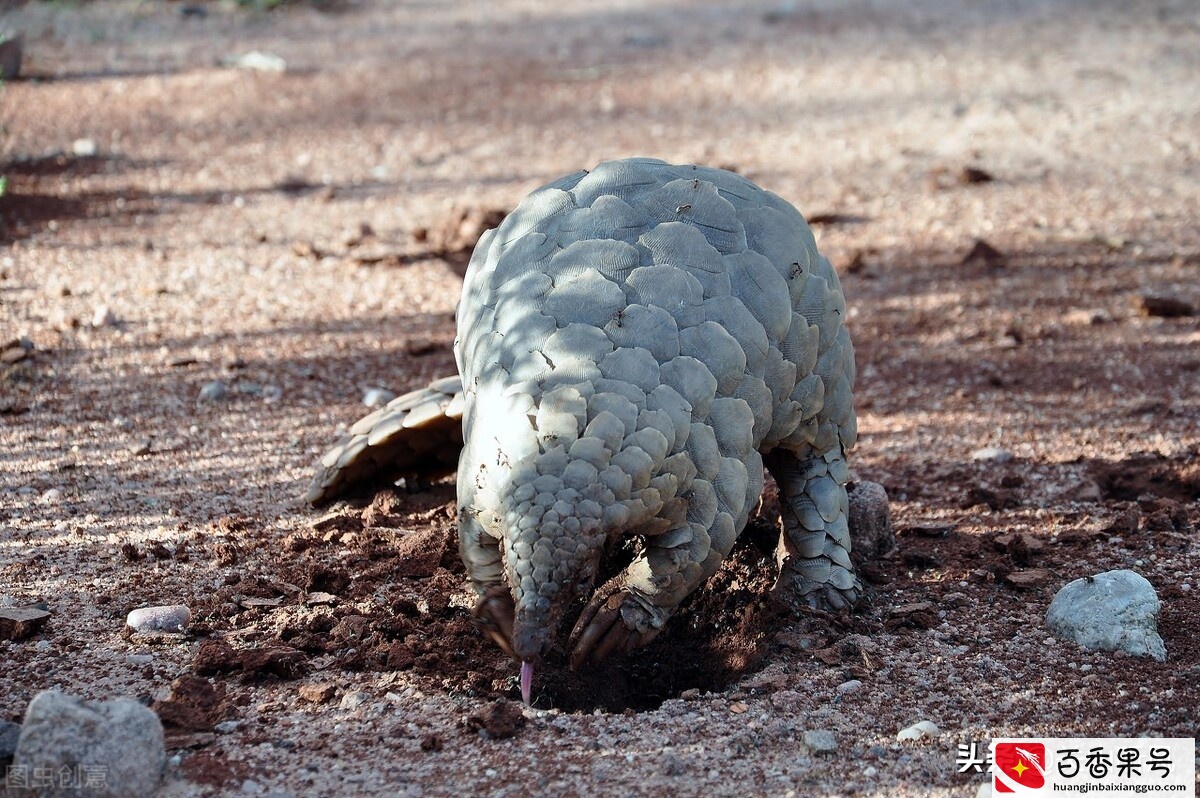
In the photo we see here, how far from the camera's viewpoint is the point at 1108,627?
170 inches

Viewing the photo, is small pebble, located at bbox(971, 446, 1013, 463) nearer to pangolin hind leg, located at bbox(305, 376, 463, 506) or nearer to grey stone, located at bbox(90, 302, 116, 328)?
pangolin hind leg, located at bbox(305, 376, 463, 506)

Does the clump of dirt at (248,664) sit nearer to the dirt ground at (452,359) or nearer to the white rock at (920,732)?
the dirt ground at (452,359)

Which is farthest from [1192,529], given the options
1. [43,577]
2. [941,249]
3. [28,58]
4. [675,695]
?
[28,58]

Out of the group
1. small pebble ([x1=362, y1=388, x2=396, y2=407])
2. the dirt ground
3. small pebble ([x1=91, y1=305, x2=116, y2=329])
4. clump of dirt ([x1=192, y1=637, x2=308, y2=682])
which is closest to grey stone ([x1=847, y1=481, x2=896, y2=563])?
the dirt ground

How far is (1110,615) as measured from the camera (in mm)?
4336

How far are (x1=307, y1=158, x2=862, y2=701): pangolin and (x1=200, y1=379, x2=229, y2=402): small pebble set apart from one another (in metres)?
2.58

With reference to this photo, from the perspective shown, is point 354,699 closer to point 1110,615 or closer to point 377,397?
point 1110,615

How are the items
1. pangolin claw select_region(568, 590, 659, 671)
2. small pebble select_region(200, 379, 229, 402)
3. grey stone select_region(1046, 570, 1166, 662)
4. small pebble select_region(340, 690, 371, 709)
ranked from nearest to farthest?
pangolin claw select_region(568, 590, 659, 671) < small pebble select_region(340, 690, 371, 709) < grey stone select_region(1046, 570, 1166, 662) < small pebble select_region(200, 379, 229, 402)

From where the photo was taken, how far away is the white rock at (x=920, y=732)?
12.6 feet

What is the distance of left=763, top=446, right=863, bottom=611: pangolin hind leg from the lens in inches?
185

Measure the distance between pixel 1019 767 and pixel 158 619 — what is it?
277cm

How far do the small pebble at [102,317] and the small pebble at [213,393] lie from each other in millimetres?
1052

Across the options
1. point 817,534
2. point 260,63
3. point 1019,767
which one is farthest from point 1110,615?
point 260,63

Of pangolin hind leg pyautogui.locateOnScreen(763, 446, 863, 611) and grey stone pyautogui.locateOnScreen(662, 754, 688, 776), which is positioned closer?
grey stone pyautogui.locateOnScreen(662, 754, 688, 776)
